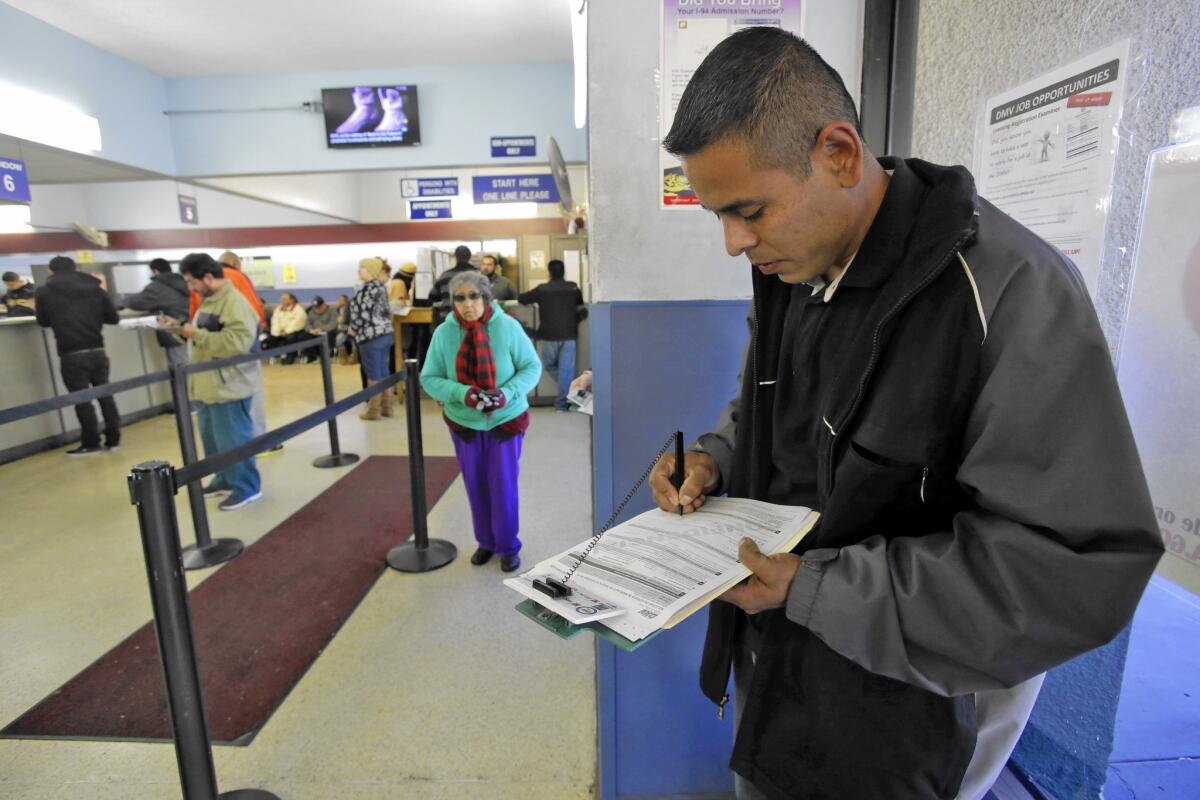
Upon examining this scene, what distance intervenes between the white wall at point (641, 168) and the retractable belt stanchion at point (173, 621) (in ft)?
3.49

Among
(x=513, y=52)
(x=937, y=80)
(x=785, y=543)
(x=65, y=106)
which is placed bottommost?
(x=785, y=543)

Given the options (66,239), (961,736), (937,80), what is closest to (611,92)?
(937,80)

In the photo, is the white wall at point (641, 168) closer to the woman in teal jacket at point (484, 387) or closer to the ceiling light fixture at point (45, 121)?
the woman in teal jacket at point (484, 387)

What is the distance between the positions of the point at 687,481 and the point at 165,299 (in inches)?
250

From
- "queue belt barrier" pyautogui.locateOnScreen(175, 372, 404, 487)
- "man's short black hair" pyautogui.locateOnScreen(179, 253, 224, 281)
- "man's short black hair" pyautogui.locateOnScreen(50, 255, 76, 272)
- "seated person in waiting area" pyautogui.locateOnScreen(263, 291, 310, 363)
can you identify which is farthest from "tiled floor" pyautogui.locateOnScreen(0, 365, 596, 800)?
"seated person in waiting area" pyautogui.locateOnScreen(263, 291, 310, 363)

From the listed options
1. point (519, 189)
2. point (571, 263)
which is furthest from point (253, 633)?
point (519, 189)

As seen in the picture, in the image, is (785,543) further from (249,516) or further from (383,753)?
(249,516)

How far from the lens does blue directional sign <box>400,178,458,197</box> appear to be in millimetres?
8984

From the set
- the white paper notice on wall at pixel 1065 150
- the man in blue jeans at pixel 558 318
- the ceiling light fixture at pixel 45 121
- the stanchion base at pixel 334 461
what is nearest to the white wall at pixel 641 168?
the white paper notice on wall at pixel 1065 150

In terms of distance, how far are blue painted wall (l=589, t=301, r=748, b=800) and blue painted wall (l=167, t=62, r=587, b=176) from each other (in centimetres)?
499

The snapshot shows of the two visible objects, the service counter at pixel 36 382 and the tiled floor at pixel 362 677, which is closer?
the tiled floor at pixel 362 677

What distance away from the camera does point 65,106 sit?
496cm

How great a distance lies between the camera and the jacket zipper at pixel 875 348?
28.3 inches

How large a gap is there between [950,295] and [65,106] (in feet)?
21.7
